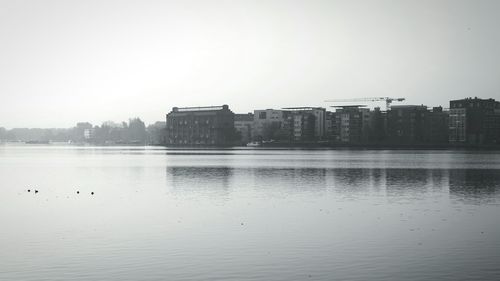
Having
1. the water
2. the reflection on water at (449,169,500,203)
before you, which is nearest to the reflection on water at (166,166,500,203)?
the reflection on water at (449,169,500,203)

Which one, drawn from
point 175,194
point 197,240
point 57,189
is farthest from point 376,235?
point 57,189

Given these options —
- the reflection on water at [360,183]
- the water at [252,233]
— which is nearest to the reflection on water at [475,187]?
the reflection on water at [360,183]

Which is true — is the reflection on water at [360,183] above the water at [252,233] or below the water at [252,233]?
above

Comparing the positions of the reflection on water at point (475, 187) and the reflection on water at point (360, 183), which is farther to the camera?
the reflection on water at point (360, 183)

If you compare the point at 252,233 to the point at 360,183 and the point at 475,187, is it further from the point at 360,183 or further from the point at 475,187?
the point at 475,187

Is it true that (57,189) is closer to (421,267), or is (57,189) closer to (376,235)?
(376,235)

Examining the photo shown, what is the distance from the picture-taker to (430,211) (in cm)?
3769

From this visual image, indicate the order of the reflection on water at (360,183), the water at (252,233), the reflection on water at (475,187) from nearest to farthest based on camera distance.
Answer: the water at (252,233) < the reflection on water at (475,187) < the reflection on water at (360,183)

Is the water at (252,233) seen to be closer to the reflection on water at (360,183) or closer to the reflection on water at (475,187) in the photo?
the reflection on water at (475,187)

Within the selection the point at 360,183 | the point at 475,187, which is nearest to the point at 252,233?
the point at 360,183

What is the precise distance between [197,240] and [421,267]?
33.7 feet

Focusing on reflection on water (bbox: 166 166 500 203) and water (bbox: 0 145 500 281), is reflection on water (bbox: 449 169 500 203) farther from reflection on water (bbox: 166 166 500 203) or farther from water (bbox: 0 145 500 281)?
water (bbox: 0 145 500 281)

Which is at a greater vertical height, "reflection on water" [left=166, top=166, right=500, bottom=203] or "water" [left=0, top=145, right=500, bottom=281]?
"reflection on water" [left=166, top=166, right=500, bottom=203]

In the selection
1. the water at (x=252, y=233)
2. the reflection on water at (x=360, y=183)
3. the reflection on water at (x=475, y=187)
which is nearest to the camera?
the water at (x=252, y=233)
